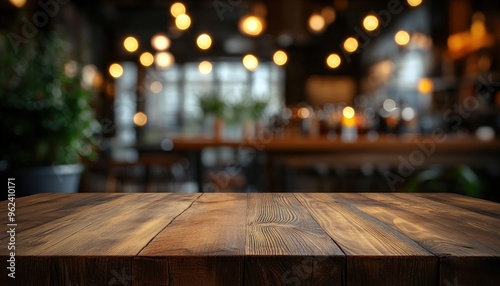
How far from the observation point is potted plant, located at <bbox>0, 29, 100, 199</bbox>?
3.16m

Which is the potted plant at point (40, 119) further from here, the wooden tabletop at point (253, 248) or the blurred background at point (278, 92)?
the wooden tabletop at point (253, 248)

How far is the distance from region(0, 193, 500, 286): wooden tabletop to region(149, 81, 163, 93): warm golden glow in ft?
34.3

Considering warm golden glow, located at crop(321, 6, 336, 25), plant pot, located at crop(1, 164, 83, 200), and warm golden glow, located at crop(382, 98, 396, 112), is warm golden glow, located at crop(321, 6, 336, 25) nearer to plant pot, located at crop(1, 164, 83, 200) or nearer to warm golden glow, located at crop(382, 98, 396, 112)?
warm golden glow, located at crop(382, 98, 396, 112)

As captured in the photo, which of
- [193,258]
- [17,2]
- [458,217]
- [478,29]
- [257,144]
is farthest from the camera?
[478,29]

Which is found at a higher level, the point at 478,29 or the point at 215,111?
the point at 478,29

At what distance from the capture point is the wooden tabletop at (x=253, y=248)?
2.30 ft

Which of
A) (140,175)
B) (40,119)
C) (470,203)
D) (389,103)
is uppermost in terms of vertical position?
(389,103)

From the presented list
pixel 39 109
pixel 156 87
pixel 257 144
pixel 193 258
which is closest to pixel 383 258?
pixel 193 258

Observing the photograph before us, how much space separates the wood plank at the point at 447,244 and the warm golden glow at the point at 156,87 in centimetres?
1059

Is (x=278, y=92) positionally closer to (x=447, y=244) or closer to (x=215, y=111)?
(x=215, y=111)

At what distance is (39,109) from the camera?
324 cm

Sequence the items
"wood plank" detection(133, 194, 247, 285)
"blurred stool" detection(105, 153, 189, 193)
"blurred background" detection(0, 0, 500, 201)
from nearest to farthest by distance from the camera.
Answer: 1. "wood plank" detection(133, 194, 247, 285)
2. "blurred background" detection(0, 0, 500, 201)
3. "blurred stool" detection(105, 153, 189, 193)

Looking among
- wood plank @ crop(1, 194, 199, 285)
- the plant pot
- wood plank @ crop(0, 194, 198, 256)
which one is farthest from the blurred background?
wood plank @ crop(1, 194, 199, 285)

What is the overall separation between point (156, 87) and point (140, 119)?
3.19 feet
